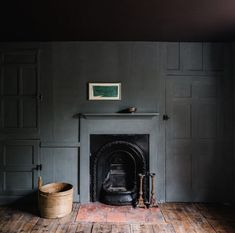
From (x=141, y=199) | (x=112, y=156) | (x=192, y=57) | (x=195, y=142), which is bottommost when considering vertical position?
(x=141, y=199)

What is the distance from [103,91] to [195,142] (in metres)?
1.56

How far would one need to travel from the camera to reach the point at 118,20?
9.96 ft

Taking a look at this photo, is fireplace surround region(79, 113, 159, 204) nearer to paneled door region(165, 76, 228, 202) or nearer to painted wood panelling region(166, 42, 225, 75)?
paneled door region(165, 76, 228, 202)

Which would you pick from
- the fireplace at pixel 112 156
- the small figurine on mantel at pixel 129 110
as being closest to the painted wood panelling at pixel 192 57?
the small figurine on mantel at pixel 129 110

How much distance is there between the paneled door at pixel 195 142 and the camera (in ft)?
13.2

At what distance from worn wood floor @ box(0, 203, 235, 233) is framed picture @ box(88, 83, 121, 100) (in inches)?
63.7

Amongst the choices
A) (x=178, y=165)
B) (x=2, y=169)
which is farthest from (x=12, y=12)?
(x=178, y=165)

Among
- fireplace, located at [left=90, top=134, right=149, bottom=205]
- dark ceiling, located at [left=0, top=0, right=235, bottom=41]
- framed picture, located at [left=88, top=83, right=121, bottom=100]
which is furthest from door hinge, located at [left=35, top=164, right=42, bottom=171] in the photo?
dark ceiling, located at [left=0, top=0, right=235, bottom=41]

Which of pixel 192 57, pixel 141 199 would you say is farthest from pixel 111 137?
pixel 192 57

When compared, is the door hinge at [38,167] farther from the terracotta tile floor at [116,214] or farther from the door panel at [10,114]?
the terracotta tile floor at [116,214]

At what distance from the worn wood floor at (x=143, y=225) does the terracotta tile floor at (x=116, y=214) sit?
9cm

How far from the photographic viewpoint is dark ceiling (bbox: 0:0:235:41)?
2.59 m

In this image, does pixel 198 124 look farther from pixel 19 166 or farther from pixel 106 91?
pixel 19 166

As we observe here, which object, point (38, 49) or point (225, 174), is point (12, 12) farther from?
point (225, 174)
